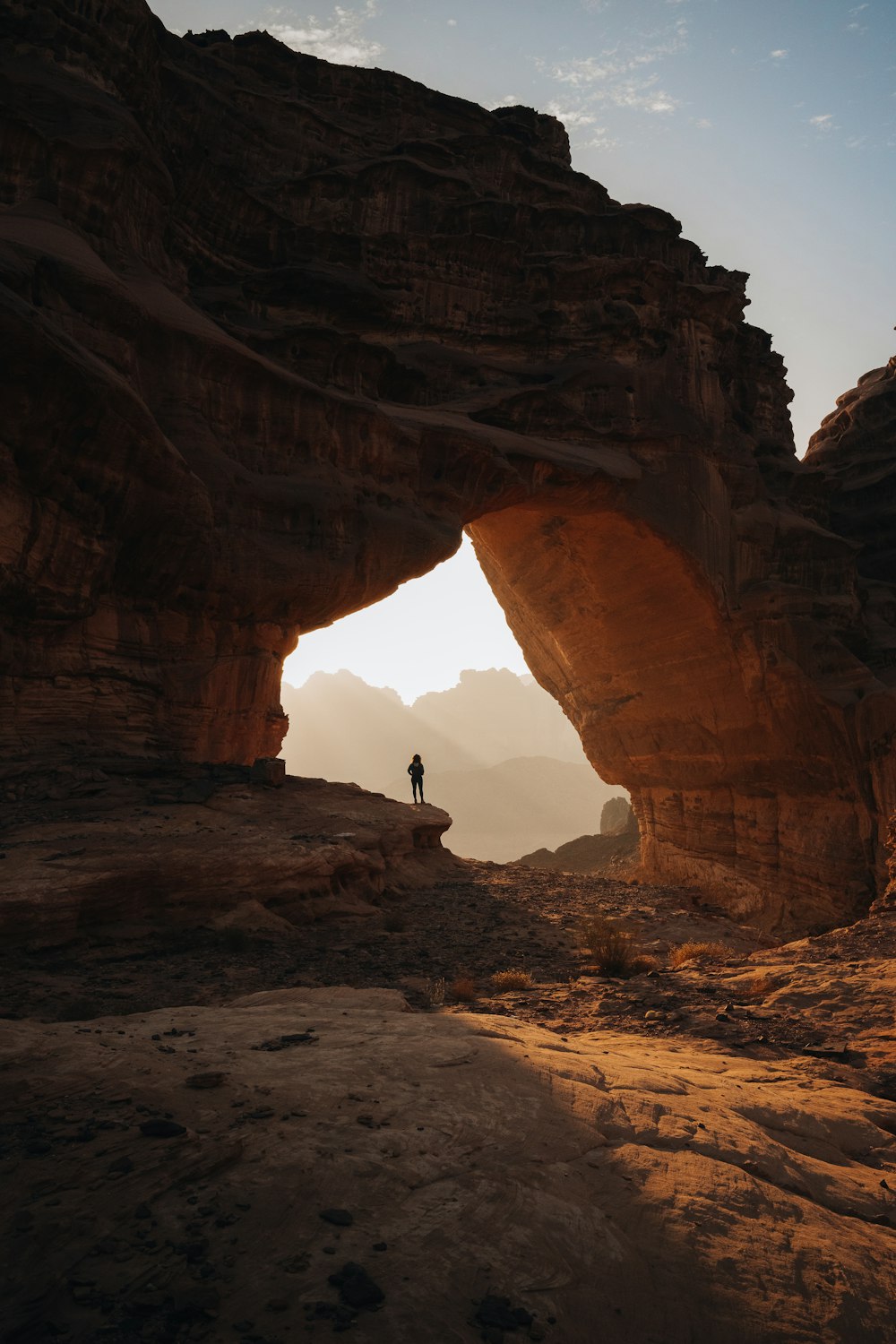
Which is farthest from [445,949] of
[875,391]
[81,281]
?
[875,391]

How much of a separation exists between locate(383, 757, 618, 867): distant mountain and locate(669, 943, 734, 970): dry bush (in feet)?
329

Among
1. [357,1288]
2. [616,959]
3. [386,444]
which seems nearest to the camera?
[357,1288]

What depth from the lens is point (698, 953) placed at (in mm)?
10062

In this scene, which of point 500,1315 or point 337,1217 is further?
point 337,1217

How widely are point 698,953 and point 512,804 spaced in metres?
125

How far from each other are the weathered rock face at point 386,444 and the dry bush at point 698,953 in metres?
9.52

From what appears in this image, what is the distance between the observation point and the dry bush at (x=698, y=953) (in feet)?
32.3

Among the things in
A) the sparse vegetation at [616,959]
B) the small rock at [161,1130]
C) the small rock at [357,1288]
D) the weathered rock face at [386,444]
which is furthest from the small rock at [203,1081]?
the weathered rock face at [386,444]

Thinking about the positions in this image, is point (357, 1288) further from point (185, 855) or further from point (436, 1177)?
point (185, 855)

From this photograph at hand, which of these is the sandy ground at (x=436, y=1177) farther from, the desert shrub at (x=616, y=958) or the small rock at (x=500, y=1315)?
the desert shrub at (x=616, y=958)

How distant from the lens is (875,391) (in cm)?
3048

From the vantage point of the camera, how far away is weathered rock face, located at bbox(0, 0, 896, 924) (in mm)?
13352

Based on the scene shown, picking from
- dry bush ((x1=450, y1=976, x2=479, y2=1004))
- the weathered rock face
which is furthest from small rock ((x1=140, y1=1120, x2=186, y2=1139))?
A: the weathered rock face

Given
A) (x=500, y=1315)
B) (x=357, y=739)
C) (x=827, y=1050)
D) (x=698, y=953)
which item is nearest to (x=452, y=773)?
(x=357, y=739)
